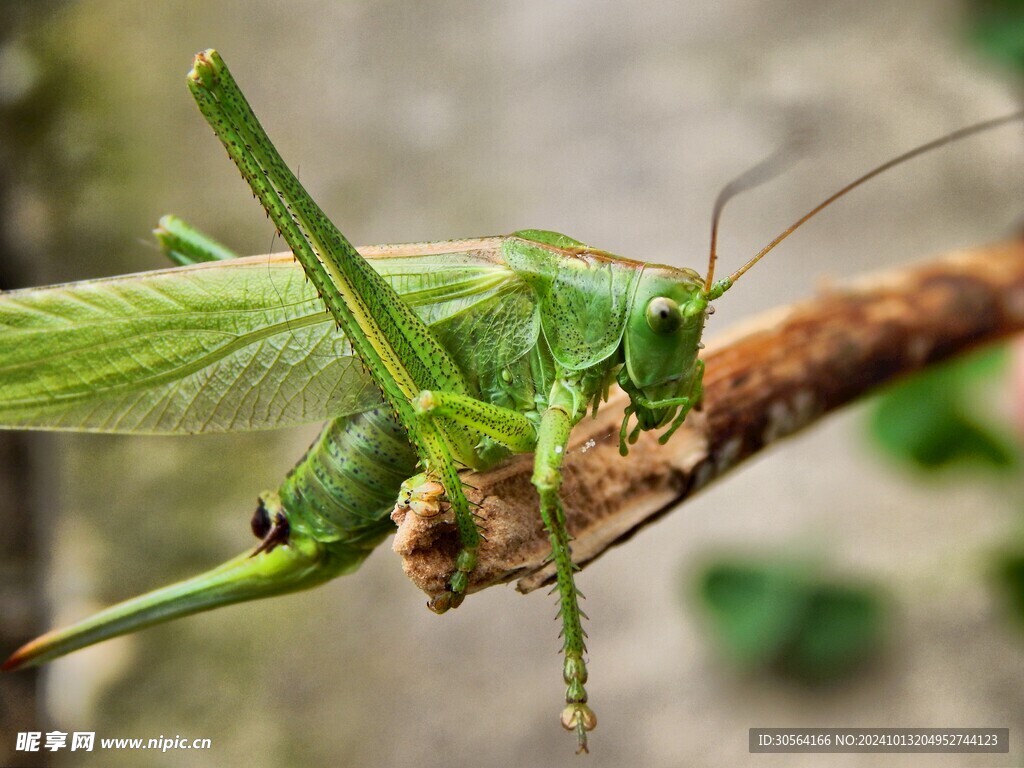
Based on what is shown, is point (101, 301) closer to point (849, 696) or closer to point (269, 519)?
point (269, 519)

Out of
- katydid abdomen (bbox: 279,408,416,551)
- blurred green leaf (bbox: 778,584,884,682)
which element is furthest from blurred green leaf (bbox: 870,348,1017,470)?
katydid abdomen (bbox: 279,408,416,551)

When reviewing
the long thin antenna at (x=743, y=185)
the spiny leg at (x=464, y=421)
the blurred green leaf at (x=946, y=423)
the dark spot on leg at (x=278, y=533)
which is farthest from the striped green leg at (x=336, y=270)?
the blurred green leaf at (x=946, y=423)

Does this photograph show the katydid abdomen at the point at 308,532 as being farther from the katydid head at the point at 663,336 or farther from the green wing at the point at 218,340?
the katydid head at the point at 663,336

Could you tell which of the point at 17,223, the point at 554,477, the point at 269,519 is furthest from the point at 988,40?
the point at 17,223

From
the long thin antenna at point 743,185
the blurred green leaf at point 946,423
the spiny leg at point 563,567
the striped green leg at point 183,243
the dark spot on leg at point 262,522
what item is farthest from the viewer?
the blurred green leaf at point 946,423

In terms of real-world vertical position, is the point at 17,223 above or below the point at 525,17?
below

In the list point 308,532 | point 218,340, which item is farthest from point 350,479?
point 218,340
